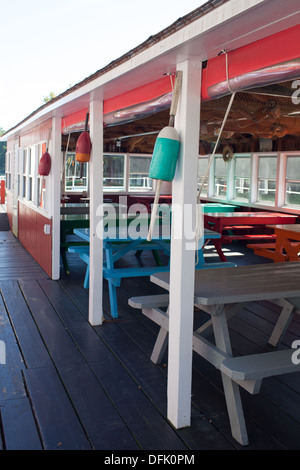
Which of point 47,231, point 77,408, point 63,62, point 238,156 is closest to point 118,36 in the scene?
point 63,62

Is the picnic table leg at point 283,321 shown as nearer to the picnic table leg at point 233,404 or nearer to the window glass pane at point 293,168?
the picnic table leg at point 233,404

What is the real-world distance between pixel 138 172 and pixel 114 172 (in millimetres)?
712

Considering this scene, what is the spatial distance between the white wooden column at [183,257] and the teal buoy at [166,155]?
0.21 feet

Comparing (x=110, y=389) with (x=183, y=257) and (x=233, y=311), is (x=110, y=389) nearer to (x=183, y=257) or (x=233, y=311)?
(x=233, y=311)

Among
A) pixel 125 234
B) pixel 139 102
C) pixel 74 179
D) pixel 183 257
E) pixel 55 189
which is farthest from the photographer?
pixel 74 179

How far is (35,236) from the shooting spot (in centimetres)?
884

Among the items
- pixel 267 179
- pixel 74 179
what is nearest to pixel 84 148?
pixel 267 179

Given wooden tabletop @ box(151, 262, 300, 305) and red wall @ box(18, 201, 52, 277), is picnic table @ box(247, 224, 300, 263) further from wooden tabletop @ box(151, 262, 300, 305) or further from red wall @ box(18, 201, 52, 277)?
red wall @ box(18, 201, 52, 277)

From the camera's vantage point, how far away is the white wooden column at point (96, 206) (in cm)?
506

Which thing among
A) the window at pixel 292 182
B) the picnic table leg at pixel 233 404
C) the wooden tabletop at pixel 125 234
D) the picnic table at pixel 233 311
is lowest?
the picnic table leg at pixel 233 404

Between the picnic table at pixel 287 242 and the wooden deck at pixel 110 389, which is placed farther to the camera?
the picnic table at pixel 287 242

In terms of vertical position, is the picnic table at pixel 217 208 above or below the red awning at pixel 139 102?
below

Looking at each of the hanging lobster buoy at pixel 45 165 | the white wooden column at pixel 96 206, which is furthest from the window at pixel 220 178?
the white wooden column at pixel 96 206

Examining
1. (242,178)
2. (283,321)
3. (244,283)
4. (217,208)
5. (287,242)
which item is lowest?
(283,321)
